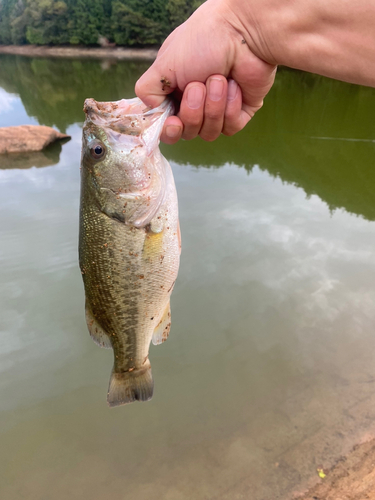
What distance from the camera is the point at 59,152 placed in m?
10.3

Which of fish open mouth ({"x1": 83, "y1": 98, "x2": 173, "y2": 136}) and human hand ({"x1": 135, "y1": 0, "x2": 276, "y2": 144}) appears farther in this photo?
fish open mouth ({"x1": 83, "y1": 98, "x2": 173, "y2": 136})

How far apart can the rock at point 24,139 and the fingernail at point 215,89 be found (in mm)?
10089

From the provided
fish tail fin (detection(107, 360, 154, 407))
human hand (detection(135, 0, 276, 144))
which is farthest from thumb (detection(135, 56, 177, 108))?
fish tail fin (detection(107, 360, 154, 407))

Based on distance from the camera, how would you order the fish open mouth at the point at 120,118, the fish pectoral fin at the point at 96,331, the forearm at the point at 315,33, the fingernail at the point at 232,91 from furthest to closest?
the fish pectoral fin at the point at 96,331 → the fingernail at the point at 232,91 → the fish open mouth at the point at 120,118 → the forearm at the point at 315,33

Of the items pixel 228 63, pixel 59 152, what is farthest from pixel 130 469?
pixel 59 152

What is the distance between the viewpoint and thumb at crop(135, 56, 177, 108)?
167 cm

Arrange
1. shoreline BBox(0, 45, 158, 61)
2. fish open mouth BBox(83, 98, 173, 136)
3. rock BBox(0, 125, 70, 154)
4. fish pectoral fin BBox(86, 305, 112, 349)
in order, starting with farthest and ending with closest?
shoreline BBox(0, 45, 158, 61) < rock BBox(0, 125, 70, 154) < fish pectoral fin BBox(86, 305, 112, 349) < fish open mouth BBox(83, 98, 173, 136)

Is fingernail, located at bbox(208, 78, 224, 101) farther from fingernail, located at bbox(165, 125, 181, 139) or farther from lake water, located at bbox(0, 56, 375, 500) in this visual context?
lake water, located at bbox(0, 56, 375, 500)

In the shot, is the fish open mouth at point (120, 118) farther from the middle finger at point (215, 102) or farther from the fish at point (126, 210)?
the middle finger at point (215, 102)

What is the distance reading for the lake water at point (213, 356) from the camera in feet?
10.0

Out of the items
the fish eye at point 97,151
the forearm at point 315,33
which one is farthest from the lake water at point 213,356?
the forearm at point 315,33

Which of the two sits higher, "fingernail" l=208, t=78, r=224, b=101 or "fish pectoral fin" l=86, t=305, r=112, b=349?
"fingernail" l=208, t=78, r=224, b=101

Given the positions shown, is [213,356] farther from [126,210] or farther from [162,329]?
[126,210]

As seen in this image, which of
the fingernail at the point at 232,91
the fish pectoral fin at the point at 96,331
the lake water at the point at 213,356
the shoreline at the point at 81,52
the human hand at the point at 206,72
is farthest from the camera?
the shoreline at the point at 81,52
